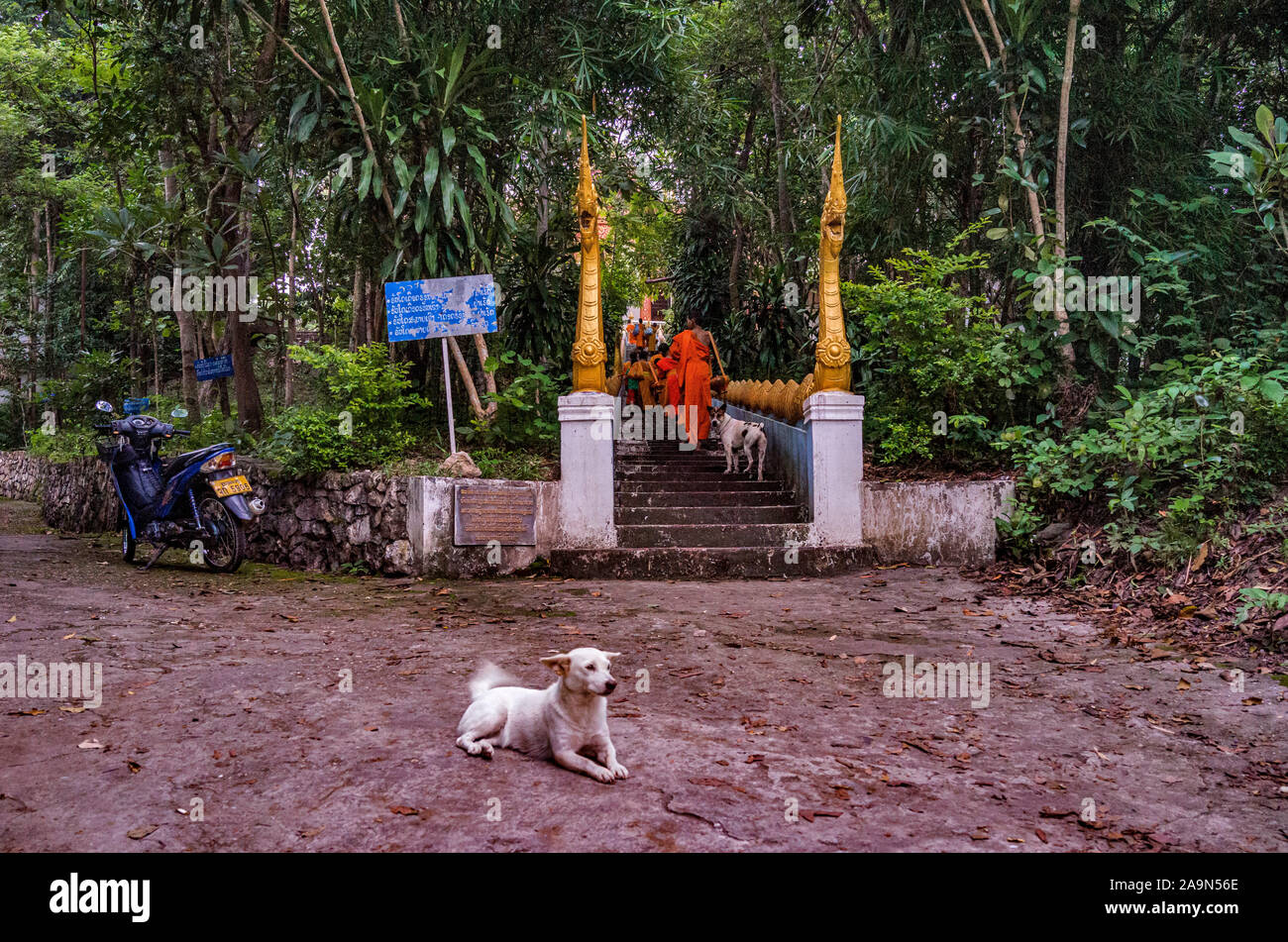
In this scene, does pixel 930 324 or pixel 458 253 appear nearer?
pixel 930 324

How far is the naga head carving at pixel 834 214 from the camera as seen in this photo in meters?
8.70

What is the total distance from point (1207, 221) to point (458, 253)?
8.00 meters

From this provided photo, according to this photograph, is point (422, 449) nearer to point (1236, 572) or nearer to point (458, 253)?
point (458, 253)

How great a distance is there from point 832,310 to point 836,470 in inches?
63.0

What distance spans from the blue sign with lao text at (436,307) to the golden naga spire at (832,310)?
10.8ft

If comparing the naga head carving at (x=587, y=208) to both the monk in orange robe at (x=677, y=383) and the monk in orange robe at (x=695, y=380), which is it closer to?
the monk in orange robe at (x=695, y=380)

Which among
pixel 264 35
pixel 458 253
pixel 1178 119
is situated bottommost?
pixel 458 253

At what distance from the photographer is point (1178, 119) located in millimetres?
9789

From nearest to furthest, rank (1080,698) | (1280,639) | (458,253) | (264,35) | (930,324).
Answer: (1080,698), (1280,639), (930,324), (458,253), (264,35)

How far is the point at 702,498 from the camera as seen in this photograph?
9.71 meters

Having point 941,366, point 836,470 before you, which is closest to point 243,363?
point 836,470

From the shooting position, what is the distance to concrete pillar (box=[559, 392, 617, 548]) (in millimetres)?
8531

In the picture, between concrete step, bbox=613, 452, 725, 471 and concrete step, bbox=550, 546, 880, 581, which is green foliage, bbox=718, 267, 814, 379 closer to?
concrete step, bbox=613, 452, 725, 471

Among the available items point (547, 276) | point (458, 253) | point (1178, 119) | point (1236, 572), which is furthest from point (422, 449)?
point (1178, 119)
